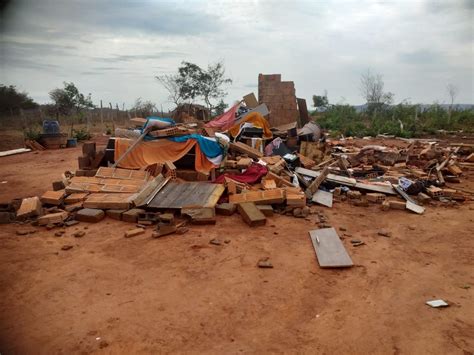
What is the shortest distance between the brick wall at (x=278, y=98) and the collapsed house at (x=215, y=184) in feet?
14.8

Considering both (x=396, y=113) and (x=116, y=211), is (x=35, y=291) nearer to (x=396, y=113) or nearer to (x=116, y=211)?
(x=116, y=211)

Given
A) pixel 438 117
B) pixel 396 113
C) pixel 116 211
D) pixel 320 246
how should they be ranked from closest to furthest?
1. pixel 320 246
2. pixel 116 211
3. pixel 438 117
4. pixel 396 113

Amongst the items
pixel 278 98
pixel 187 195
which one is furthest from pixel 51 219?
pixel 278 98

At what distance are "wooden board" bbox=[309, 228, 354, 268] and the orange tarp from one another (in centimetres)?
356

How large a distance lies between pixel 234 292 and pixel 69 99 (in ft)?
99.3

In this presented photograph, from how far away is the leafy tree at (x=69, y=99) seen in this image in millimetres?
28972

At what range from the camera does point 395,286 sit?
4.22 metres

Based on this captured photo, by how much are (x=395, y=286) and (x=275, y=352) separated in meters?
1.92

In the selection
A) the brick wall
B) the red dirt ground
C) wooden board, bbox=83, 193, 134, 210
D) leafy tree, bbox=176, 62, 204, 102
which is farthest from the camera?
leafy tree, bbox=176, 62, 204, 102

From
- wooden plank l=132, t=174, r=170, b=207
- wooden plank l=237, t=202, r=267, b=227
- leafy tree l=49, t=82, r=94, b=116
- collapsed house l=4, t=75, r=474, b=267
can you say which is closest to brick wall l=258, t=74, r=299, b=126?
collapsed house l=4, t=75, r=474, b=267

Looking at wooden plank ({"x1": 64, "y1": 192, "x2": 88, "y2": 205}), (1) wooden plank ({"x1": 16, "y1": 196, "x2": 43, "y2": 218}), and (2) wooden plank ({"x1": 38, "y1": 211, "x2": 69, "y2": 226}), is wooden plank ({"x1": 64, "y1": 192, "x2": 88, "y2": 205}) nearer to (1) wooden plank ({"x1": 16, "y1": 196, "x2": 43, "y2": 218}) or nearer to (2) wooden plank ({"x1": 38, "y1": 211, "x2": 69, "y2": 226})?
(1) wooden plank ({"x1": 16, "y1": 196, "x2": 43, "y2": 218})

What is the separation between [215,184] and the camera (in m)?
7.53

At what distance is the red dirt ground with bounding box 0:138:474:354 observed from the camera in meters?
3.21

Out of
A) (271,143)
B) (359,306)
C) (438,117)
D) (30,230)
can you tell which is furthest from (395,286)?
(438,117)
